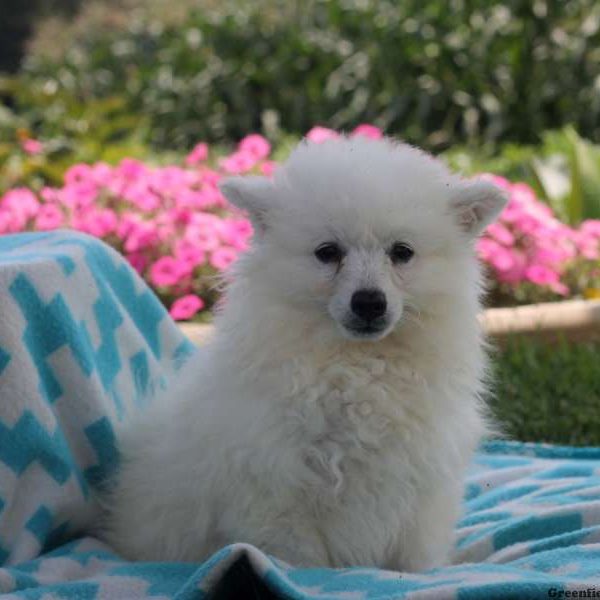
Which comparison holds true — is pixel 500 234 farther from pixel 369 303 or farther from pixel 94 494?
pixel 369 303

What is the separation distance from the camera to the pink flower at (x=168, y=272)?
5719 mm

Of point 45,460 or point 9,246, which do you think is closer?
point 45,460

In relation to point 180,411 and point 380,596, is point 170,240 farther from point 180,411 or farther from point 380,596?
point 380,596

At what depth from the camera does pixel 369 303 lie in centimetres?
278

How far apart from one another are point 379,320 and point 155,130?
1050 cm

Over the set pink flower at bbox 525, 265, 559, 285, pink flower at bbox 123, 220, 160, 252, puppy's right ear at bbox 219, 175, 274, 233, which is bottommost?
pink flower at bbox 525, 265, 559, 285

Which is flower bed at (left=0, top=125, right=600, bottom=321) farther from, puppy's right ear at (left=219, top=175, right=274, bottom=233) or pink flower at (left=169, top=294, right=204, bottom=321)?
puppy's right ear at (left=219, top=175, right=274, bottom=233)

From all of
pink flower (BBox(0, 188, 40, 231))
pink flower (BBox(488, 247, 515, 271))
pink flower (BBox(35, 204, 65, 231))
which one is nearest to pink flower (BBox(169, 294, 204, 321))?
pink flower (BBox(35, 204, 65, 231))

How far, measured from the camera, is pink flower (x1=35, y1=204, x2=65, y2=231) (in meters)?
6.01

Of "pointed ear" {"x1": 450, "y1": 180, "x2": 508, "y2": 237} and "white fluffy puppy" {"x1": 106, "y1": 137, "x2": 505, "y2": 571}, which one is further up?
"pointed ear" {"x1": 450, "y1": 180, "x2": 508, "y2": 237}

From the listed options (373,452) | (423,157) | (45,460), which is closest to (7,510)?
(45,460)

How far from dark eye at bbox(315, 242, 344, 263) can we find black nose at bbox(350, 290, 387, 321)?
0.15 m

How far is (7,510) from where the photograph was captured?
3.16 meters

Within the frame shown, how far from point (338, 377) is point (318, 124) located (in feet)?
30.4
